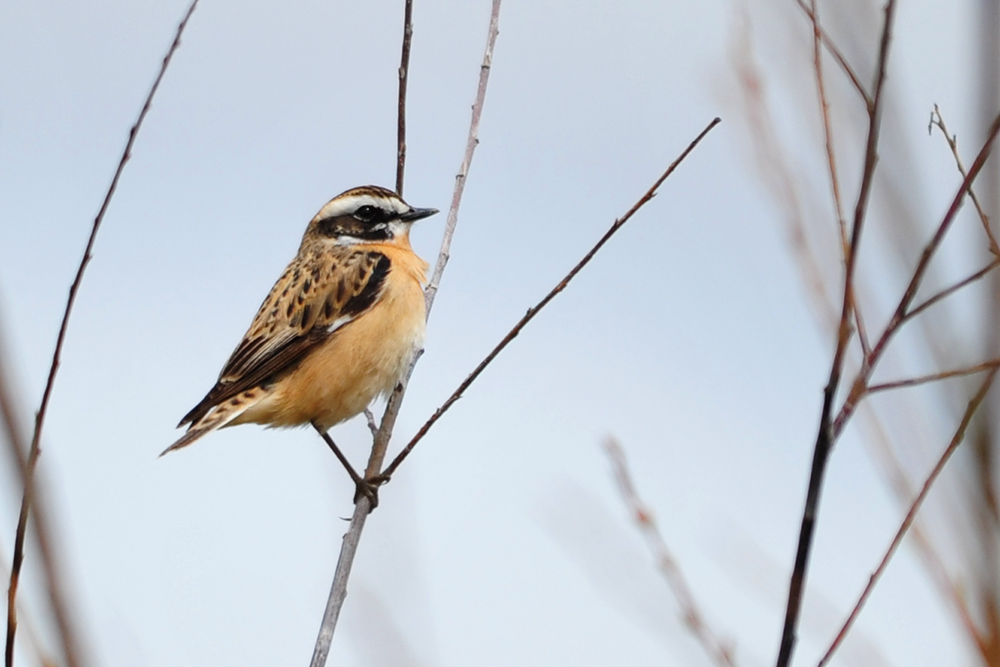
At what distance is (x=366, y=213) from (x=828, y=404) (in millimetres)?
6826

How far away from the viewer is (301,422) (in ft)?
25.6

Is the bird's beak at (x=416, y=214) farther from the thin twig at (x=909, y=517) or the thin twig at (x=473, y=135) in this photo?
the thin twig at (x=909, y=517)

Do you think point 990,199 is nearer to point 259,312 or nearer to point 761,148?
point 761,148

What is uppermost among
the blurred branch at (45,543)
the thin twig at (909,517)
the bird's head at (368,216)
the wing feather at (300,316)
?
the bird's head at (368,216)

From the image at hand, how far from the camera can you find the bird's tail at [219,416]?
23.5 ft

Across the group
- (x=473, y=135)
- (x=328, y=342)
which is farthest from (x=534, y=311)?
(x=328, y=342)

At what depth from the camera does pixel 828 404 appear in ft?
7.67

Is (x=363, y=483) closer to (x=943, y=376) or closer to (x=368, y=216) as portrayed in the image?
(x=368, y=216)

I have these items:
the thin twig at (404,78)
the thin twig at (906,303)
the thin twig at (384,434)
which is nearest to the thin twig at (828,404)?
the thin twig at (906,303)

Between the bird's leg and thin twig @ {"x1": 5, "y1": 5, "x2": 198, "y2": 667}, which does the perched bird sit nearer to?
the bird's leg

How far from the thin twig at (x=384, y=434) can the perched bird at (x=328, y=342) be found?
0.28 m

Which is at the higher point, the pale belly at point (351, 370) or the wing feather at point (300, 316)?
the wing feather at point (300, 316)

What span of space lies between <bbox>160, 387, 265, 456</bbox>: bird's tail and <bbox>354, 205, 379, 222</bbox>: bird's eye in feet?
5.99

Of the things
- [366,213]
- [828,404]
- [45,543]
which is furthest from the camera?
[366,213]
